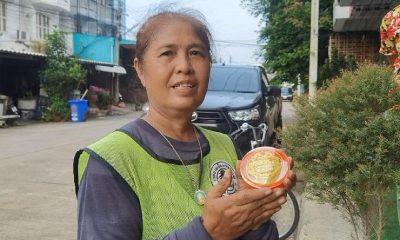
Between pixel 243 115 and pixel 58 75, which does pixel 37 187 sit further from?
pixel 58 75

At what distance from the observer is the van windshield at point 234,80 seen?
818 centimetres

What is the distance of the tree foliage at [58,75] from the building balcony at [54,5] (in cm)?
853

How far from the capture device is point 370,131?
294 centimetres

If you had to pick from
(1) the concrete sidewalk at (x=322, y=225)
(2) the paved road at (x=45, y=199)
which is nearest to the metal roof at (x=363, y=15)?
(2) the paved road at (x=45, y=199)

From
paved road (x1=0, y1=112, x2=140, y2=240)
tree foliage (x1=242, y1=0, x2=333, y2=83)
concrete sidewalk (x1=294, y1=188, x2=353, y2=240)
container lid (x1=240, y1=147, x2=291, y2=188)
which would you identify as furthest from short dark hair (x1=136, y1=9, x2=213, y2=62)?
tree foliage (x1=242, y1=0, x2=333, y2=83)

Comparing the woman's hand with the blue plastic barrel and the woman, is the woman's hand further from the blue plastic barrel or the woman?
the blue plastic barrel

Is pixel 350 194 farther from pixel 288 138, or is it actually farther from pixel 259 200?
pixel 259 200

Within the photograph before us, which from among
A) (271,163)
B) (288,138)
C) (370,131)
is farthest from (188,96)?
(288,138)

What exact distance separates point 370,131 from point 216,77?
219 inches

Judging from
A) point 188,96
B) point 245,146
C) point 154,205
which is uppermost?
point 188,96

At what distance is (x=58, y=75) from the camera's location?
18.5m

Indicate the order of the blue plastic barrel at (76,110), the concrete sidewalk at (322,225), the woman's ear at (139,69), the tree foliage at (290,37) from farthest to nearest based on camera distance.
→ 1. the blue plastic barrel at (76,110)
2. the tree foliage at (290,37)
3. the concrete sidewalk at (322,225)
4. the woman's ear at (139,69)

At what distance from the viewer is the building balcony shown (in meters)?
26.6

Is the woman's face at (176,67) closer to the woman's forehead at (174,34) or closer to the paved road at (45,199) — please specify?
the woman's forehead at (174,34)
